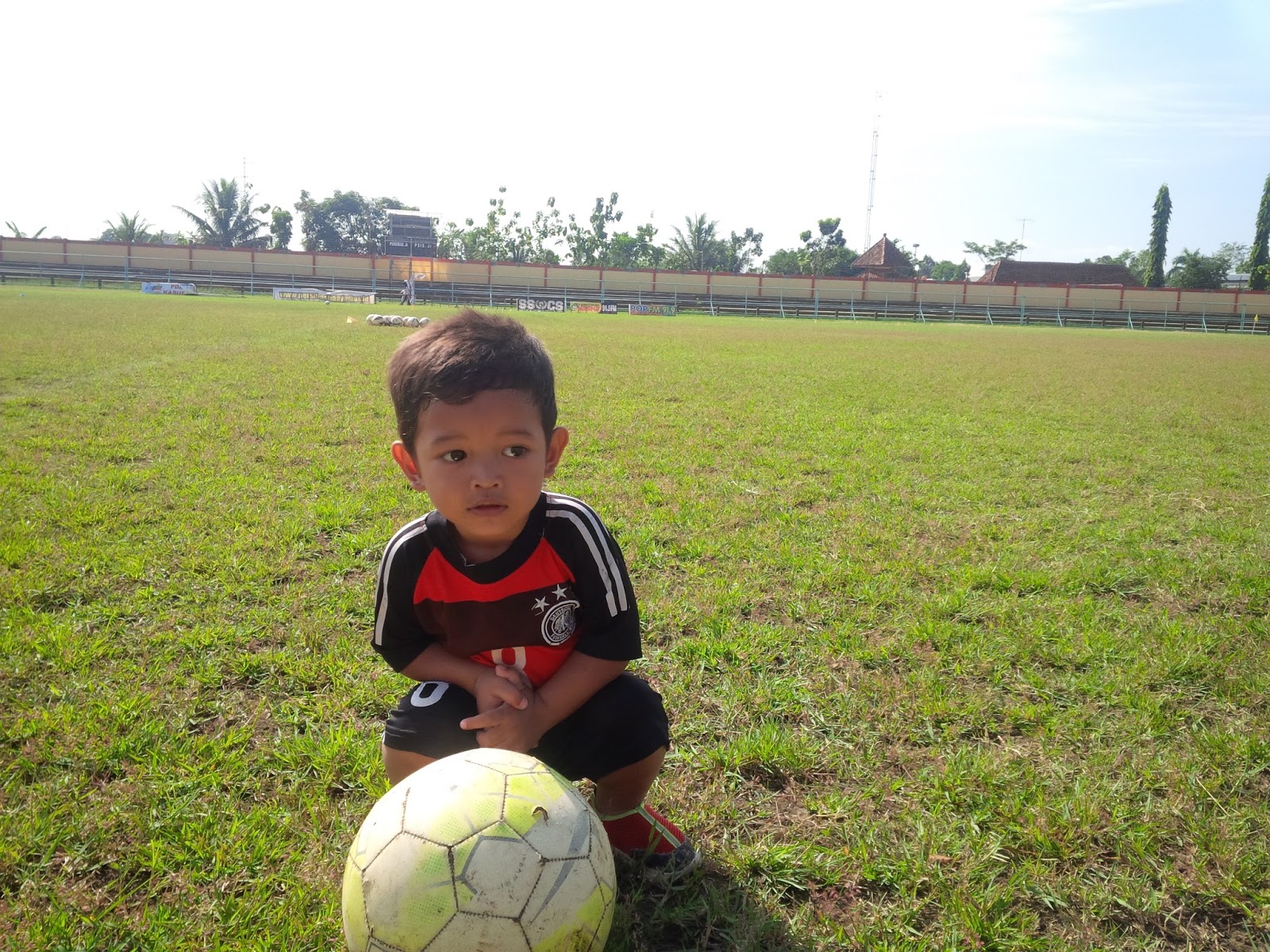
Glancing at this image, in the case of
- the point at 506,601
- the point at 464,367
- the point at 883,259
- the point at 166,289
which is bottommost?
the point at 506,601

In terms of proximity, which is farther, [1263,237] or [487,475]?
[1263,237]

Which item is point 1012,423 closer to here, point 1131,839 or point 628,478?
point 628,478

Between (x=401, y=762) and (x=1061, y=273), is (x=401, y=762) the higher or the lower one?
the lower one

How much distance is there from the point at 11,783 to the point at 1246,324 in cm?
5994

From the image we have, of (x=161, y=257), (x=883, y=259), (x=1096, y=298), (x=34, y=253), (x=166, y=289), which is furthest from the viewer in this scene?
(x=883, y=259)

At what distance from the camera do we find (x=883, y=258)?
248 feet

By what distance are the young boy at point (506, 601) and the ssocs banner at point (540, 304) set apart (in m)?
43.6

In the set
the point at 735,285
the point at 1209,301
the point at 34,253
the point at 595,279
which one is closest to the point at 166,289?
the point at 34,253

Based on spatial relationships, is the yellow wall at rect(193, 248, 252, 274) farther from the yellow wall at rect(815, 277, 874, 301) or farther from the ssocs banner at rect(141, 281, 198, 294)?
the yellow wall at rect(815, 277, 874, 301)

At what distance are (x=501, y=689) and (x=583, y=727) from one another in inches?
9.6

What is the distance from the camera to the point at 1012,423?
9000mm

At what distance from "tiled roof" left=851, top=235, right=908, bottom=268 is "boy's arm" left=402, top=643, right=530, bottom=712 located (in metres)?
78.1

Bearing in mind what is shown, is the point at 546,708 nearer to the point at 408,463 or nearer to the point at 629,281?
the point at 408,463

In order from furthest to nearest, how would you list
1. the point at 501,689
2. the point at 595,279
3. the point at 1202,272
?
the point at 1202,272 → the point at 595,279 → the point at 501,689
